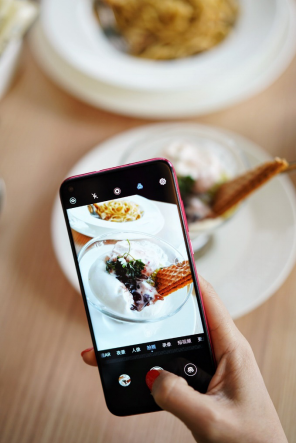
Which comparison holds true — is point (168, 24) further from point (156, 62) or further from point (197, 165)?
point (197, 165)

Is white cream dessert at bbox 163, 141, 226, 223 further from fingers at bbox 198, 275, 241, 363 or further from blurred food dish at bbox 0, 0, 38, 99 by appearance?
blurred food dish at bbox 0, 0, 38, 99

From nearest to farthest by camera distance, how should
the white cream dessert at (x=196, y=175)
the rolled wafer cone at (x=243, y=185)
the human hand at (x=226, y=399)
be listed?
the human hand at (x=226, y=399), the rolled wafer cone at (x=243, y=185), the white cream dessert at (x=196, y=175)

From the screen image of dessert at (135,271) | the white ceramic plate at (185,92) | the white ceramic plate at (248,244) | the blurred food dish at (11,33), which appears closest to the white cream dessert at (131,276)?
the screen image of dessert at (135,271)

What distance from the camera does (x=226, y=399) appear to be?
15.6 inches

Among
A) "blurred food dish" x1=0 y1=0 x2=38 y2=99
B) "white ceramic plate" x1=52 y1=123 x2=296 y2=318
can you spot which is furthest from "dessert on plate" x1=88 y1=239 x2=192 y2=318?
"blurred food dish" x1=0 y1=0 x2=38 y2=99

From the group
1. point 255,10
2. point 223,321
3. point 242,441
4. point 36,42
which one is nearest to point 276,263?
point 223,321

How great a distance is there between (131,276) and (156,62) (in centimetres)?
60

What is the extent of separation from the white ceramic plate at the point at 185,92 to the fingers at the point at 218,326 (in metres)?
0.46

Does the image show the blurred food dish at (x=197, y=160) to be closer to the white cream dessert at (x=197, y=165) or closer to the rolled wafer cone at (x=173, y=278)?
the white cream dessert at (x=197, y=165)

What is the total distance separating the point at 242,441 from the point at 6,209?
1.87 ft

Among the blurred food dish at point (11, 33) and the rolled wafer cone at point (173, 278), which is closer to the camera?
the rolled wafer cone at point (173, 278)

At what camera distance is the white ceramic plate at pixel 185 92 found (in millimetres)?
790

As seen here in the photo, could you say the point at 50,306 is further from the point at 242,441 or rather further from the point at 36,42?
the point at 36,42

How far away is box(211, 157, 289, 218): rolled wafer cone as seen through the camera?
541 mm
